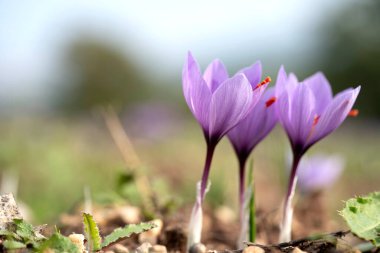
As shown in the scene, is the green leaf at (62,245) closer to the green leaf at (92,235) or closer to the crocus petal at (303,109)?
the green leaf at (92,235)

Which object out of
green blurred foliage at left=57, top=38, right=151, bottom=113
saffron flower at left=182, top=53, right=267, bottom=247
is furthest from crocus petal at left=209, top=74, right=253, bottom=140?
green blurred foliage at left=57, top=38, right=151, bottom=113

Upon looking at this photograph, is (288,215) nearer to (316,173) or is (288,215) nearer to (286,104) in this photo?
(286,104)

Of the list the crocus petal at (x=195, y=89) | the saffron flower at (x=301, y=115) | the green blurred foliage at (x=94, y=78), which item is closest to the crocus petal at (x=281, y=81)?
the saffron flower at (x=301, y=115)

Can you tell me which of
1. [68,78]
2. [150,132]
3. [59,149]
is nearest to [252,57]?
[68,78]

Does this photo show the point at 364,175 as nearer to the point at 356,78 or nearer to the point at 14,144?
the point at 14,144

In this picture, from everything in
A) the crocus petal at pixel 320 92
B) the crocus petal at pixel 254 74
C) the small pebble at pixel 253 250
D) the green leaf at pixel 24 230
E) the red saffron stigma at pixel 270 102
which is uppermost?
the crocus petal at pixel 254 74

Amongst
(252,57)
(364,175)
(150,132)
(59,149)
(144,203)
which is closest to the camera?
(144,203)

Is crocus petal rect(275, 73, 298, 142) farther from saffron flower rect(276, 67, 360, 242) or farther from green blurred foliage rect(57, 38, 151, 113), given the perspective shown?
green blurred foliage rect(57, 38, 151, 113)
